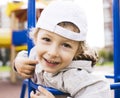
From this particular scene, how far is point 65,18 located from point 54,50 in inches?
2.7

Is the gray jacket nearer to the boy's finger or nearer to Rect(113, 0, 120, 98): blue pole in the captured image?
the boy's finger

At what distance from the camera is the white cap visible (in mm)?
612

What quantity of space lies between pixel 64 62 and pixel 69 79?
38 mm

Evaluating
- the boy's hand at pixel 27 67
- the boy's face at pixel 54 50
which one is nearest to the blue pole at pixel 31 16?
the boy's hand at pixel 27 67

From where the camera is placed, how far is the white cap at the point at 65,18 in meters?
0.61

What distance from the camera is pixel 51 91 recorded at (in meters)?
0.65

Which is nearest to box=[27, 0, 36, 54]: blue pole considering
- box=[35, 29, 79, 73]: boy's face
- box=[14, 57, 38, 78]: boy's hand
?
box=[14, 57, 38, 78]: boy's hand

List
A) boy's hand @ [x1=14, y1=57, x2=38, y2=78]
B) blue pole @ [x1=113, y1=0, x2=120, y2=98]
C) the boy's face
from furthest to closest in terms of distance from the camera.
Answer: blue pole @ [x1=113, y1=0, x2=120, y2=98] < boy's hand @ [x1=14, y1=57, x2=38, y2=78] < the boy's face

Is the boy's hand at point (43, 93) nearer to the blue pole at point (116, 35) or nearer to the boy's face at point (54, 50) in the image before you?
the boy's face at point (54, 50)

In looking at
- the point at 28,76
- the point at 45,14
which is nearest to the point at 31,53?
the point at 28,76

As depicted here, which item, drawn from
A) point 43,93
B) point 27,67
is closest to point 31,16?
point 27,67

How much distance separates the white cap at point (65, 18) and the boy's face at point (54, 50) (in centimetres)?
1

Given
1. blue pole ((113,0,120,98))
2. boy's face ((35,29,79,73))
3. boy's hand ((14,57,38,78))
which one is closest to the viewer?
boy's face ((35,29,79,73))

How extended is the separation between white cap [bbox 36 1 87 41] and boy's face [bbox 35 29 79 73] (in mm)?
12
